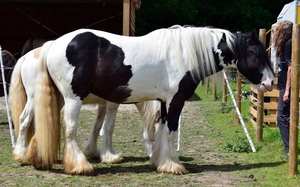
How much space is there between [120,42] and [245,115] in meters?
5.35

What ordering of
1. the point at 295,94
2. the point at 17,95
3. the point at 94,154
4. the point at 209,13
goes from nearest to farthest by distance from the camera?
the point at 295,94, the point at 17,95, the point at 94,154, the point at 209,13

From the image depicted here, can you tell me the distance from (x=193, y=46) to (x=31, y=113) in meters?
2.21

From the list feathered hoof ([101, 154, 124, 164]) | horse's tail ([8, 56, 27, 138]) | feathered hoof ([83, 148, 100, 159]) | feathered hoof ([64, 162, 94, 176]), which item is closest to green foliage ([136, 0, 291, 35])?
feathered hoof ([83, 148, 100, 159])

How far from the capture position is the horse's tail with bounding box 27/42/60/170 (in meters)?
5.33

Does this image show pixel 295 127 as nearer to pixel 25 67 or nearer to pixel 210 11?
pixel 25 67

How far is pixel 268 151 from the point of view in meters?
6.77

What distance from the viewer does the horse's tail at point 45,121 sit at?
5328 millimetres

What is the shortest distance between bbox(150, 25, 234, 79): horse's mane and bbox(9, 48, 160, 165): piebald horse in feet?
3.38

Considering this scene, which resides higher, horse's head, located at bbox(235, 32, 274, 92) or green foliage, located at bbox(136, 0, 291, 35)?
horse's head, located at bbox(235, 32, 274, 92)

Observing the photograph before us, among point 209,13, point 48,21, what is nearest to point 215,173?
point 48,21

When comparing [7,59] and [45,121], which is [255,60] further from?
[7,59]

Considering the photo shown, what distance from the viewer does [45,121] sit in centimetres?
533

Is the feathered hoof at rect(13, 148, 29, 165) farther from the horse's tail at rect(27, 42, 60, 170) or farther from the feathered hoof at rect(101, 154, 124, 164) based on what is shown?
the feathered hoof at rect(101, 154, 124, 164)

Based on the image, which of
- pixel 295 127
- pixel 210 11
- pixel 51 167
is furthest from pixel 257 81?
pixel 210 11
